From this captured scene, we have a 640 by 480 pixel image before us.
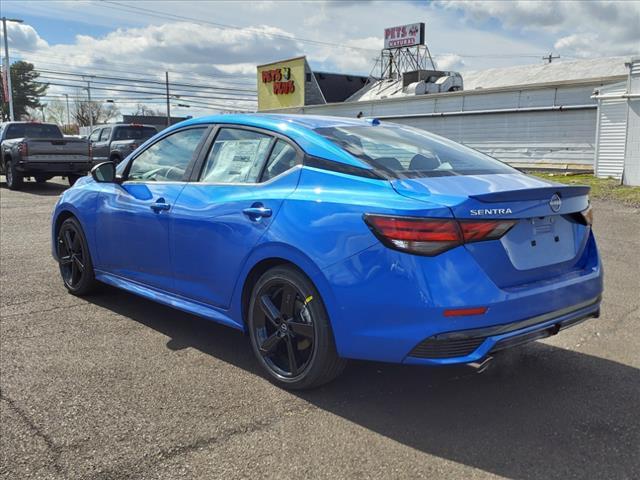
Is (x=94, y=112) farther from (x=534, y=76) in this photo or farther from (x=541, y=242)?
(x=541, y=242)

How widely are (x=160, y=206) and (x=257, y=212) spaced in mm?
1059

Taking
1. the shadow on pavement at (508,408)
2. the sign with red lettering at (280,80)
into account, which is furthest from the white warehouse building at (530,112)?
the shadow on pavement at (508,408)

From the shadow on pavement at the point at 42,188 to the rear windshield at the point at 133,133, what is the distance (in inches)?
110

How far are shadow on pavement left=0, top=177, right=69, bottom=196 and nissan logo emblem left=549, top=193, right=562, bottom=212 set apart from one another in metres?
14.8

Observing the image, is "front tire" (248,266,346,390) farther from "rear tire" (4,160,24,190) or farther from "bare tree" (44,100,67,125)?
"bare tree" (44,100,67,125)

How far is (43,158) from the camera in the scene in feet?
51.4

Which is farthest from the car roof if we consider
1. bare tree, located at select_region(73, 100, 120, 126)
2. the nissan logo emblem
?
bare tree, located at select_region(73, 100, 120, 126)

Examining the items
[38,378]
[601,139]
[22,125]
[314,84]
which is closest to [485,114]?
[601,139]

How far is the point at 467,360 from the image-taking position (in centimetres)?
291

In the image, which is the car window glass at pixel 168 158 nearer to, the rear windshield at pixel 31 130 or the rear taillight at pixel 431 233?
the rear taillight at pixel 431 233

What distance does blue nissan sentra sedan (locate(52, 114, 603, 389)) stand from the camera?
290cm

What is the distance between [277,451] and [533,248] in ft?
5.57

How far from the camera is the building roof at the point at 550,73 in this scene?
24859 mm

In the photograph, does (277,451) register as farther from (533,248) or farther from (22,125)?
(22,125)
